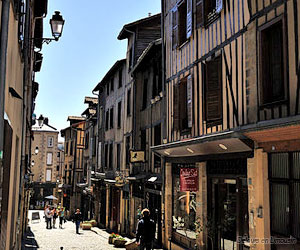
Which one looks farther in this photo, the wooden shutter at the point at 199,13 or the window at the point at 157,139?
the window at the point at 157,139

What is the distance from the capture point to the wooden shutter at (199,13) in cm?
1159

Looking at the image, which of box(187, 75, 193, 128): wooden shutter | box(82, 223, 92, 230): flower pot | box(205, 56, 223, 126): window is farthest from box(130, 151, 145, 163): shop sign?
box(82, 223, 92, 230): flower pot

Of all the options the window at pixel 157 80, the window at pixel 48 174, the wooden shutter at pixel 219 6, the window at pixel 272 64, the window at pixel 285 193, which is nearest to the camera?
the window at pixel 285 193

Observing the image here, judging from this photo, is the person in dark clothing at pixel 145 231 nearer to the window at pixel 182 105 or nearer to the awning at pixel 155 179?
the window at pixel 182 105

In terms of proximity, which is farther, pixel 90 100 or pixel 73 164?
pixel 73 164

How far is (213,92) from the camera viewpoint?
1063cm

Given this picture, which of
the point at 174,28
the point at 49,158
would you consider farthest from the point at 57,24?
the point at 49,158

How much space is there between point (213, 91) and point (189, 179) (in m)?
2.97

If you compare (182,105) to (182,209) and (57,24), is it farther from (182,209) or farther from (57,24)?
(57,24)

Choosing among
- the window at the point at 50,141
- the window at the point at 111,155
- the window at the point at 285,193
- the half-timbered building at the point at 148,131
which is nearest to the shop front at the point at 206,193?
the window at the point at 285,193

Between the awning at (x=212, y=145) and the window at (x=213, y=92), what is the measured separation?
1.86ft

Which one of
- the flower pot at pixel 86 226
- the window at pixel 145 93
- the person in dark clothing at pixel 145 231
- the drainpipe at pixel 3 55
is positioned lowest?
the flower pot at pixel 86 226

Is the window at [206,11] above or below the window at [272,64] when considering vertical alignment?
above

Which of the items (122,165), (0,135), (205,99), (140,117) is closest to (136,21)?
(140,117)
